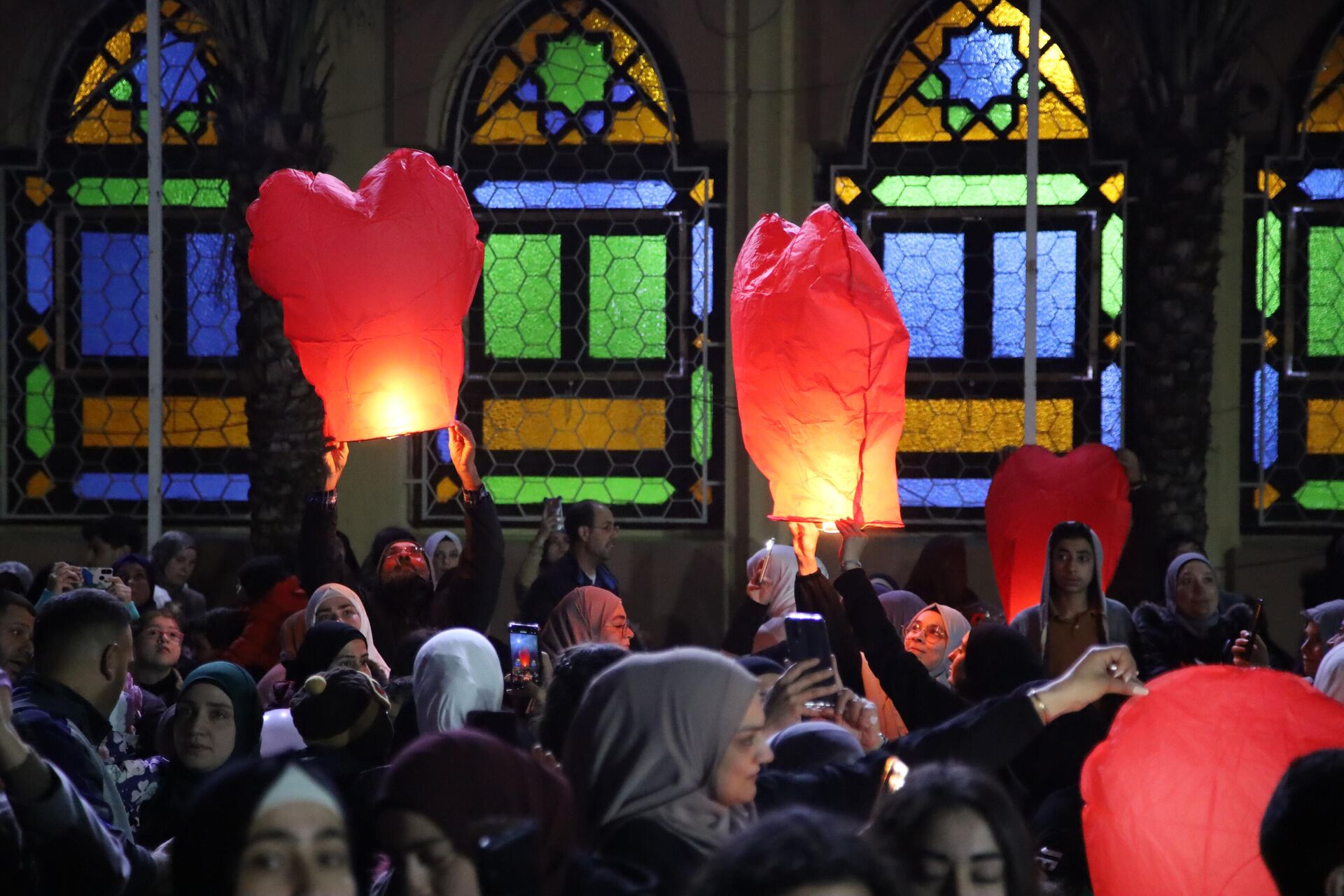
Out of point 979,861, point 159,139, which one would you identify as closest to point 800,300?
point 979,861

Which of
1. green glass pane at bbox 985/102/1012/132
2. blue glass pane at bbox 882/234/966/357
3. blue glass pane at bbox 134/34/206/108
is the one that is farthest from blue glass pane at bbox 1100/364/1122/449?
blue glass pane at bbox 134/34/206/108

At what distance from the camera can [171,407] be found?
352 inches

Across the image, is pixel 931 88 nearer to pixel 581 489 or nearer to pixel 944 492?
pixel 944 492

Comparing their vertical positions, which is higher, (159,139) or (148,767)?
(159,139)

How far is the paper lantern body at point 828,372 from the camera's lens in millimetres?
4758

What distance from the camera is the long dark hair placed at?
2.35m

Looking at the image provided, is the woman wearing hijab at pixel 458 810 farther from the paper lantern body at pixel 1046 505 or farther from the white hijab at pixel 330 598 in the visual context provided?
the paper lantern body at pixel 1046 505

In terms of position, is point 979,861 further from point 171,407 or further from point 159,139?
point 171,407

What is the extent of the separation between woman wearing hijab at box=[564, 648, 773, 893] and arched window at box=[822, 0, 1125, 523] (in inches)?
247

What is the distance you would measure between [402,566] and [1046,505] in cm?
258

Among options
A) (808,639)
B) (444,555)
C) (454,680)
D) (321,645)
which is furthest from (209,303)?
(808,639)

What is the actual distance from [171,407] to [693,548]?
311 centimetres

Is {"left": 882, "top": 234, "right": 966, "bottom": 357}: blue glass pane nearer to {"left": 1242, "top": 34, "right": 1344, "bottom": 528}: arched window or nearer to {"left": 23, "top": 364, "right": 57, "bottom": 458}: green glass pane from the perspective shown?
{"left": 1242, "top": 34, "right": 1344, "bottom": 528}: arched window

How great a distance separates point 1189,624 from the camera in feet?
18.9
